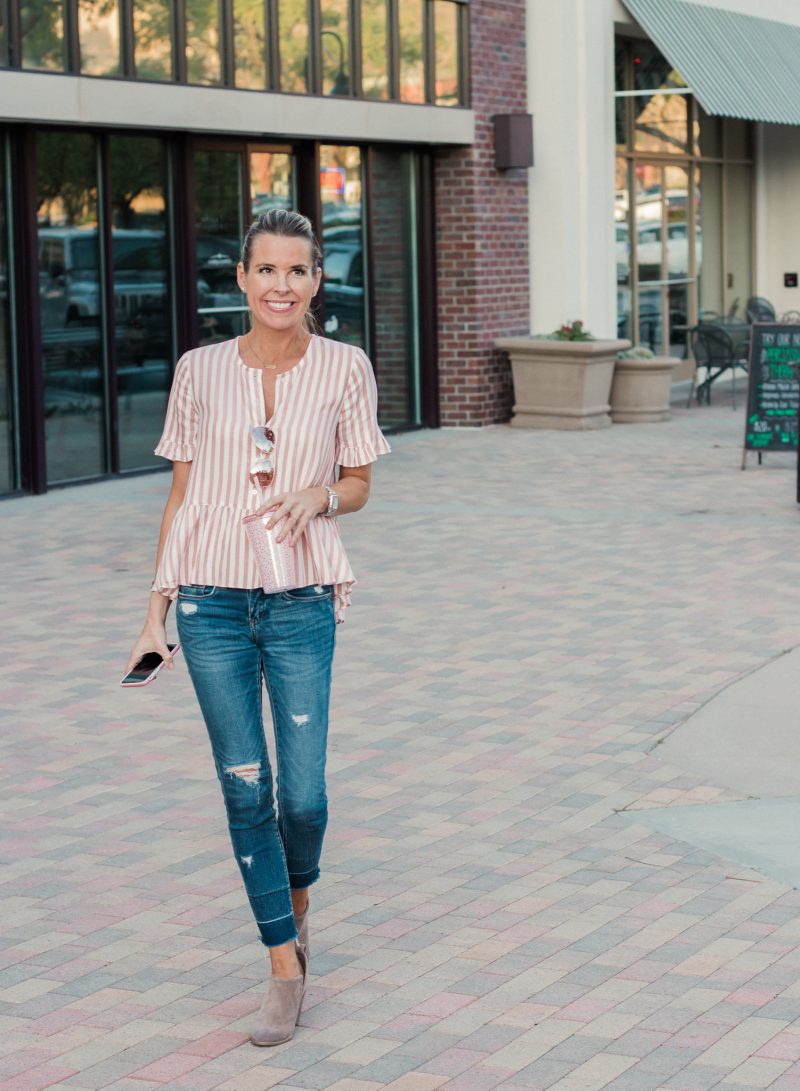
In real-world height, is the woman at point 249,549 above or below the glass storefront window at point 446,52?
below

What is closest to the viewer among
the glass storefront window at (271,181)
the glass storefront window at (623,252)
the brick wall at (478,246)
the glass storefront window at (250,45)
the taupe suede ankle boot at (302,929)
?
the taupe suede ankle boot at (302,929)

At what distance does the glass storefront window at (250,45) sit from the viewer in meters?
15.2

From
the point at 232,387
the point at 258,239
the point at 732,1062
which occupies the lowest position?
the point at 732,1062

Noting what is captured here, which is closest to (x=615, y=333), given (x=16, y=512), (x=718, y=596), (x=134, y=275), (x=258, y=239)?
(x=134, y=275)

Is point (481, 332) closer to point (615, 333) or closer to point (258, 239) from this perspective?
point (615, 333)

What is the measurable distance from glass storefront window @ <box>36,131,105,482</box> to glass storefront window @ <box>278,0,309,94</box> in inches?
91.9

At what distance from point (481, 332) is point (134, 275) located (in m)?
4.48

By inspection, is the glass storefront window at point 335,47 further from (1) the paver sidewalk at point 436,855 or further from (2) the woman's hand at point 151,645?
(2) the woman's hand at point 151,645

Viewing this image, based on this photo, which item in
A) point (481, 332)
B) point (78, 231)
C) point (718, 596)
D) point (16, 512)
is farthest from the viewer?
point (481, 332)

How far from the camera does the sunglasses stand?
4184 mm

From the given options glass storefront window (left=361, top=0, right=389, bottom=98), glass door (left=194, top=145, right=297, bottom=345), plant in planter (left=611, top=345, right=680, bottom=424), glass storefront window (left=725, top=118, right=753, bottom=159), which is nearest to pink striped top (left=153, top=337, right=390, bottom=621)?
glass door (left=194, top=145, right=297, bottom=345)

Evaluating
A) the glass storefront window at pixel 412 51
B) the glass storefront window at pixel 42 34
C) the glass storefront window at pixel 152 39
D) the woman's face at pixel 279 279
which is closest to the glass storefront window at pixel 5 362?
the glass storefront window at pixel 42 34

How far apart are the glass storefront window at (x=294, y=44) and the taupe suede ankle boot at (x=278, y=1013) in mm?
12444

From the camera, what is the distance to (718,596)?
9.77 meters
